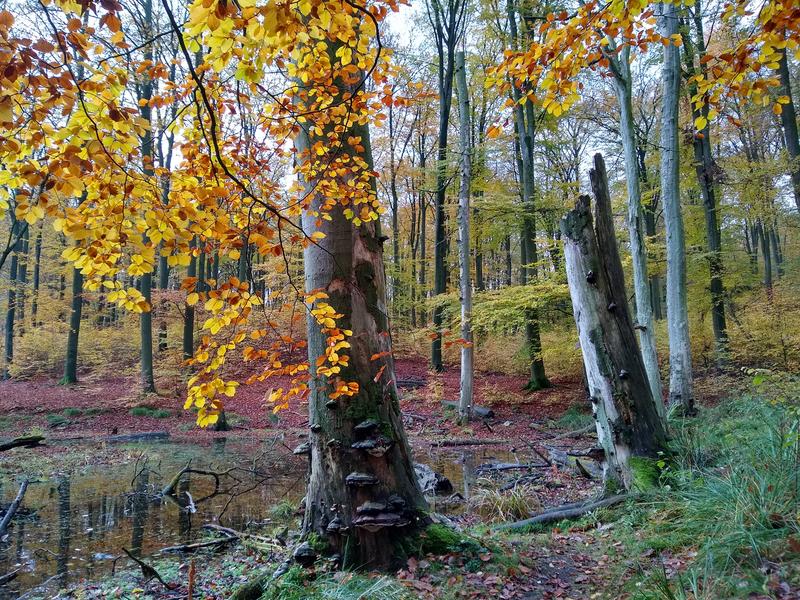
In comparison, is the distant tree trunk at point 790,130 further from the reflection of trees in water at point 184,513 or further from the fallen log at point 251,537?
the reflection of trees in water at point 184,513

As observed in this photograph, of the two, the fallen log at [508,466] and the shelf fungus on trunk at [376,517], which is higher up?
the shelf fungus on trunk at [376,517]

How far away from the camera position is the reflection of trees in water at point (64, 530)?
4.79 metres

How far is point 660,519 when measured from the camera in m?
3.79

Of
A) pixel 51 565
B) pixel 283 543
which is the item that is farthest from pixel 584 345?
pixel 51 565

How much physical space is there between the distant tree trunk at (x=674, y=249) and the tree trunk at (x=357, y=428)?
690cm

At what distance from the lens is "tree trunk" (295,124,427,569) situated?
11.8ft

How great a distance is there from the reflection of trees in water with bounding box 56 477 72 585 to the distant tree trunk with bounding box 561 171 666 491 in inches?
217

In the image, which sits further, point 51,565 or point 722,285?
point 722,285

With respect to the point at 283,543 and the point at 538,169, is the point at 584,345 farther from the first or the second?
the point at 538,169

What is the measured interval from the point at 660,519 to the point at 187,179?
4.19 metres

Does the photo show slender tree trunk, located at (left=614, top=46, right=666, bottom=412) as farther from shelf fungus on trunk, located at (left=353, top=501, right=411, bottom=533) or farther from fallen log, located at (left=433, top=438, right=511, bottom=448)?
shelf fungus on trunk, located at (left=353, top=501, right=411, bottom=533)

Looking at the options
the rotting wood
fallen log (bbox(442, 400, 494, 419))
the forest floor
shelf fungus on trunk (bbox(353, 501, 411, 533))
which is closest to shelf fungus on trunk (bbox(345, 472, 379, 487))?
shelf fungus on trunk (bbox(353, 501, 411, 533))

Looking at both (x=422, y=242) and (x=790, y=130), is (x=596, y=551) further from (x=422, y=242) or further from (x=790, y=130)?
(x=422, y=242)

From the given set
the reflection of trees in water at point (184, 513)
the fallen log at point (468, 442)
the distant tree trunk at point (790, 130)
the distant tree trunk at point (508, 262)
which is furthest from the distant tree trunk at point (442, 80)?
the distant tree trunk at point (790, 130)
